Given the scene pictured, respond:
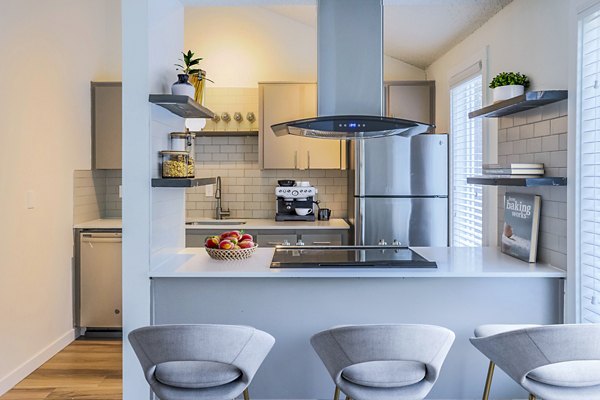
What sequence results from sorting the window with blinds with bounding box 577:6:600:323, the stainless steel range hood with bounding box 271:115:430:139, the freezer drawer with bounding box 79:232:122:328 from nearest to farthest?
the window with blinds with bounding box 577:6:600:323, the stainless steel range hood with bounding box 271:115:430:139, the freezer drawer with bounding box 79:232:122:328

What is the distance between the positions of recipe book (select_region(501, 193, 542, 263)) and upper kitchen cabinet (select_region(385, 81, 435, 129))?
189 centimetres

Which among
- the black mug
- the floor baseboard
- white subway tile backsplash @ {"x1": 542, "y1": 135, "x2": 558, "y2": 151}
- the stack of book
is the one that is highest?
white subway tile backsplash @ {"x1": 542, "y1": 135, "x2": 558, "y2": 151}

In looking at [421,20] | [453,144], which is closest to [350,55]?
[421,20]

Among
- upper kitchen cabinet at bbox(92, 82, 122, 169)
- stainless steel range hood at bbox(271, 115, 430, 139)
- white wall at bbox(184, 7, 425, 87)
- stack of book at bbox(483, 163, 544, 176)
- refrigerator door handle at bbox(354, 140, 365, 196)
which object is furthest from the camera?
white wall at bbox(184, 7, 425, 87)

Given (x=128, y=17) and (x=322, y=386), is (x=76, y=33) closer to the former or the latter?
(x=128, y=17)

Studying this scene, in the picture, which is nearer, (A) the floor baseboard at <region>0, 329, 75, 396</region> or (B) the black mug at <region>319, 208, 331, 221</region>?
(A) the floor baseboard at <region>0, 329, 75, 396</region>

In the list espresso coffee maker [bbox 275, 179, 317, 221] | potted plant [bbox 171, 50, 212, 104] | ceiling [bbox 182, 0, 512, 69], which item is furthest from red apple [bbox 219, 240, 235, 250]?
espresso coffee maker [bbox 275, 179, 317, 221]

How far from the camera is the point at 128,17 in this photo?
8.41 feet

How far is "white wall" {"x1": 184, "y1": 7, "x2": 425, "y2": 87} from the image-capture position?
5133mm

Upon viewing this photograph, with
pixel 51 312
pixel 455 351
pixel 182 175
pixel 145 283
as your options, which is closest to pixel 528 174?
pixel 455 351

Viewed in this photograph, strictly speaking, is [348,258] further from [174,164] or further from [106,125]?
[106,125]

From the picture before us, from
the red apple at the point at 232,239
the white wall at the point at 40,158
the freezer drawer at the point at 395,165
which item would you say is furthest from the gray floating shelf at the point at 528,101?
the white wall at the point at 40,158

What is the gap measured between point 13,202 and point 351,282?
2.27 m

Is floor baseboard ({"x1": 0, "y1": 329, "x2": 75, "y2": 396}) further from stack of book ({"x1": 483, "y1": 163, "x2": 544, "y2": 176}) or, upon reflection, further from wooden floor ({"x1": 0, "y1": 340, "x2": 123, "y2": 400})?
stack of book ({"x1": 483, "y1": 163, "x2": 544, "y2": 176})
